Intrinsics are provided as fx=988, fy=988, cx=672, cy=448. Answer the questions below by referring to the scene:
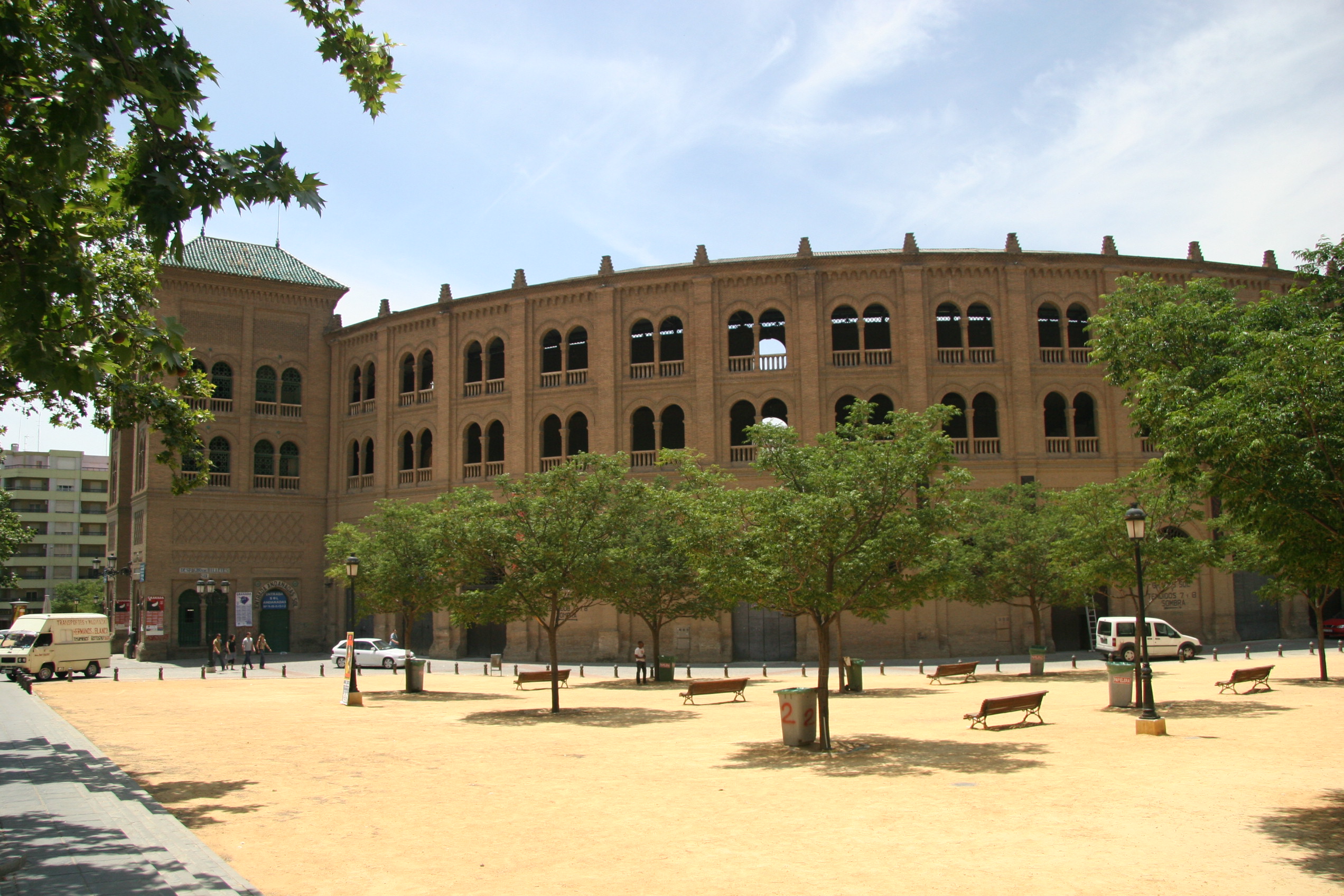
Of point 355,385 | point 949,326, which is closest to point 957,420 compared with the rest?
point 949,326

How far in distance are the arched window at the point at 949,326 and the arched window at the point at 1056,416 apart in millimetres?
4415

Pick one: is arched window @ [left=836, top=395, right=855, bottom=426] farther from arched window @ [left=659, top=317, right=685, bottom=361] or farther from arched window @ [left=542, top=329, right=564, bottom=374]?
arched window @ [left=542, top=329, right=564, bottom=374]

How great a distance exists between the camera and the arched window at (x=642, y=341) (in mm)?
41688

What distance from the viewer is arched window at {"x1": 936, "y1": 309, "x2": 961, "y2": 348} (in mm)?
40250

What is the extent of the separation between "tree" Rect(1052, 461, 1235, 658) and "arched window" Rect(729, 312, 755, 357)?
16.5m

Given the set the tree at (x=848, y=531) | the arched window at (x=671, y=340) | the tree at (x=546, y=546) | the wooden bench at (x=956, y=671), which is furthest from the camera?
the arched window at (x=671, y=340)

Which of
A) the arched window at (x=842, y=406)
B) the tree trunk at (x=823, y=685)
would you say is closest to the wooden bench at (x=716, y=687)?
the tree trunk at (x=823, y=685)

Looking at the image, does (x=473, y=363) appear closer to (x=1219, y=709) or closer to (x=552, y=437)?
(x=552, y=437)

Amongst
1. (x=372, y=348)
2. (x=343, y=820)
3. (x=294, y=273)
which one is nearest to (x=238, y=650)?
(x=372, y=348)

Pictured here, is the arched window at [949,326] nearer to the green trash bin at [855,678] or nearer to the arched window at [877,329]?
the arched window at [877,329]

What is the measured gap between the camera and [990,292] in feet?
130

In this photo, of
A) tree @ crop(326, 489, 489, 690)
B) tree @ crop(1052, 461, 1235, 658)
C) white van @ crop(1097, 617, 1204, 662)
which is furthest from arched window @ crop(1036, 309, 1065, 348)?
tree @ crop(326, 489, 489, 690)

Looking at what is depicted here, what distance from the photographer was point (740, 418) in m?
40.6

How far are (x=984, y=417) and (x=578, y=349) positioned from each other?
1780 cm
